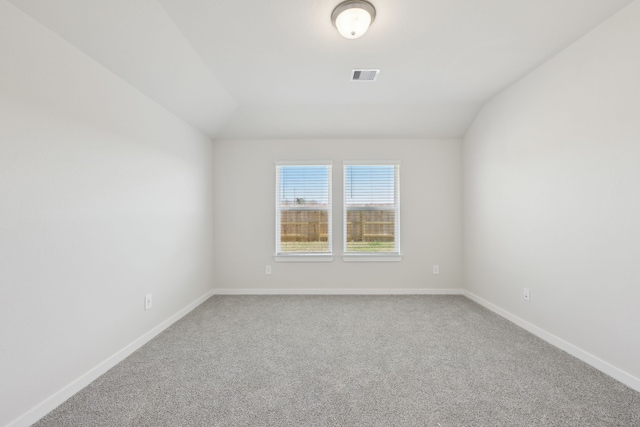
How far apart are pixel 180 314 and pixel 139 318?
69 centimetres

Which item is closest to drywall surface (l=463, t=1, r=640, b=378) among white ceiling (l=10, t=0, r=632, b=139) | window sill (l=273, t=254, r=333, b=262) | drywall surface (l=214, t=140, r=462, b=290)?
white ceiling (l=10, t=0, r=632, b=139)

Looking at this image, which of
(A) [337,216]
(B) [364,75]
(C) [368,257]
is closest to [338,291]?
(C) [368,257]

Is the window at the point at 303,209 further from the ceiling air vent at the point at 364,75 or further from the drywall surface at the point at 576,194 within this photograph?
the drywall surface at the point at 576,194

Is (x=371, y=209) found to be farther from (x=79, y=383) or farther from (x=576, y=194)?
(x=79, y=383)

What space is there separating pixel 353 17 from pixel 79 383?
9.93ft

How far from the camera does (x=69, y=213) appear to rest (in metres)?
1.72

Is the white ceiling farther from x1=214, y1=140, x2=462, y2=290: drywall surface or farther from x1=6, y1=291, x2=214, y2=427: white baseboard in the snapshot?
x1=6, y1=291, x2=214, y2=427: white baseboard

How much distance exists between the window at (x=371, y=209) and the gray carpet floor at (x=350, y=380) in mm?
1232

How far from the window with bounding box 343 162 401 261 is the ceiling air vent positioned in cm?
135

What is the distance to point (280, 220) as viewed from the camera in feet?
12.8

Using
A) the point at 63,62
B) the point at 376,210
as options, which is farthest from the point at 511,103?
the point at 63,62

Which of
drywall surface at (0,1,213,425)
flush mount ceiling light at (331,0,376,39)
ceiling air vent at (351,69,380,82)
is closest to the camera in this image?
drywall surface at (0,1,213,425)

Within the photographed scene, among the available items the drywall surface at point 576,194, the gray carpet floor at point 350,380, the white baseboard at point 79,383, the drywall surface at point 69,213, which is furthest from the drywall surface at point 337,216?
the white baseboard at point 79,383

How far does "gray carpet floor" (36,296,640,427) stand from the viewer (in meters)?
1.51
